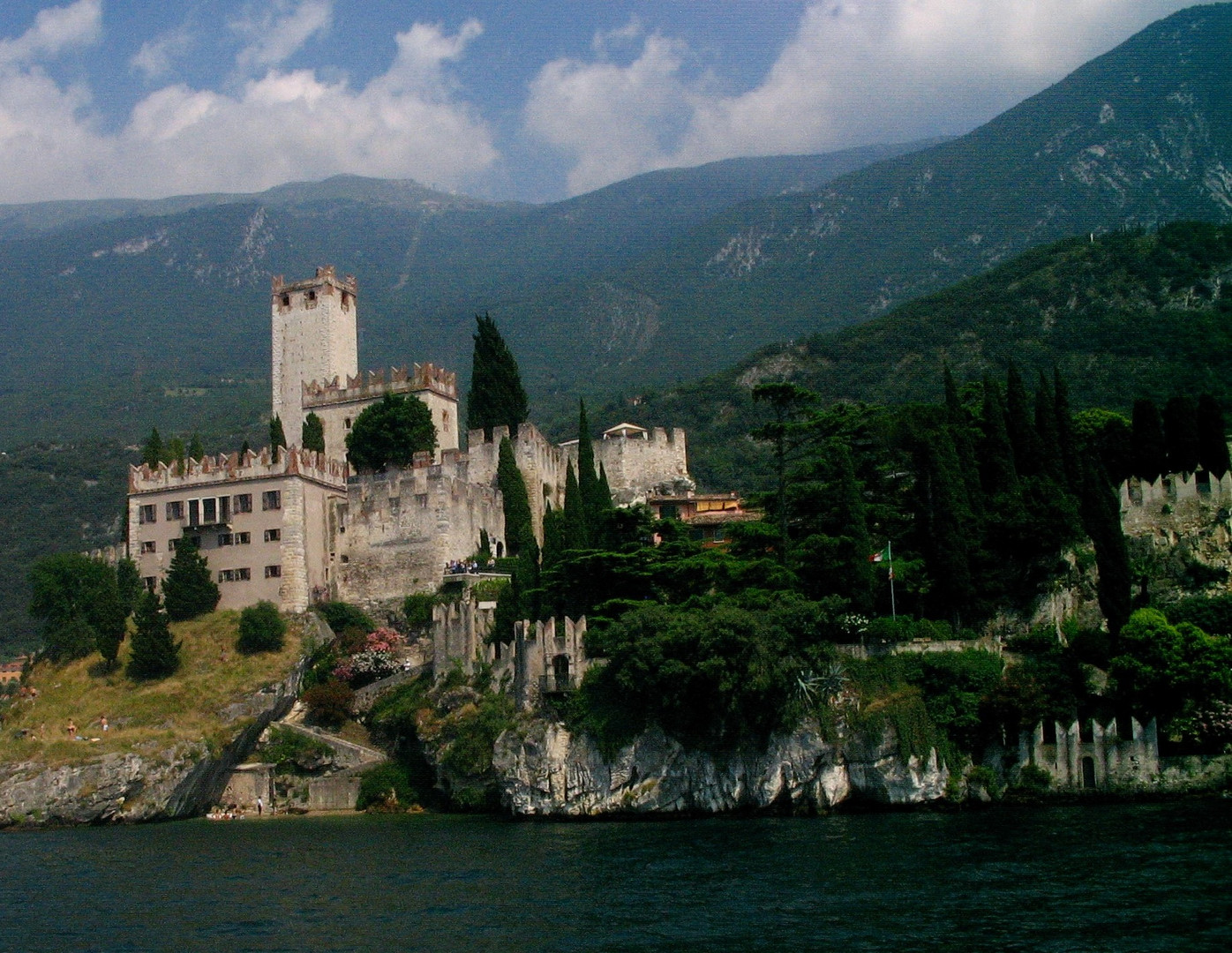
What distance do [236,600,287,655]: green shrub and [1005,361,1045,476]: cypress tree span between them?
33.8 metres

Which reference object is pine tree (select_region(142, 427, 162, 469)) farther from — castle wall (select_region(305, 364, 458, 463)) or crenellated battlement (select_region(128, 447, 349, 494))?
castle wall (select_region(305, 364, 458, 463))

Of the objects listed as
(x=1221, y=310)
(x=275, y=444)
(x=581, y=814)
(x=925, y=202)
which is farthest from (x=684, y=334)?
(x=581, y=814)

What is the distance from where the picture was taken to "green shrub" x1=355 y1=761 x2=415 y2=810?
57844 mm

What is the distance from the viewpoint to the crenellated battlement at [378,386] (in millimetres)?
80688

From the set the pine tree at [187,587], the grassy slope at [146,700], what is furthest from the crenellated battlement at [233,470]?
the grassy slope at [146,700]

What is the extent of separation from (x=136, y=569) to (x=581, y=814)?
31.0 m

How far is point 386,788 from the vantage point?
58188mm

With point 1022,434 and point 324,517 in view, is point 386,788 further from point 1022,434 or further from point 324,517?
point 1022,434

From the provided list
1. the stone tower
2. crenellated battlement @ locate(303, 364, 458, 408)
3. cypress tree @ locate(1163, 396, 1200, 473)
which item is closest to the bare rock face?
cypress tree @ locate(1163, 396, 1200, 473)

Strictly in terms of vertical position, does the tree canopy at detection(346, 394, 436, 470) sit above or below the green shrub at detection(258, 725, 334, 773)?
above

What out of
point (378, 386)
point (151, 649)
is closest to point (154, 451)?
point (378, 386)

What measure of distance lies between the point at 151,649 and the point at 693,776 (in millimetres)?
26983

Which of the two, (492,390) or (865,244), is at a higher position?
(865,244)

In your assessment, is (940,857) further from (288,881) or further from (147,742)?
(147,742)
